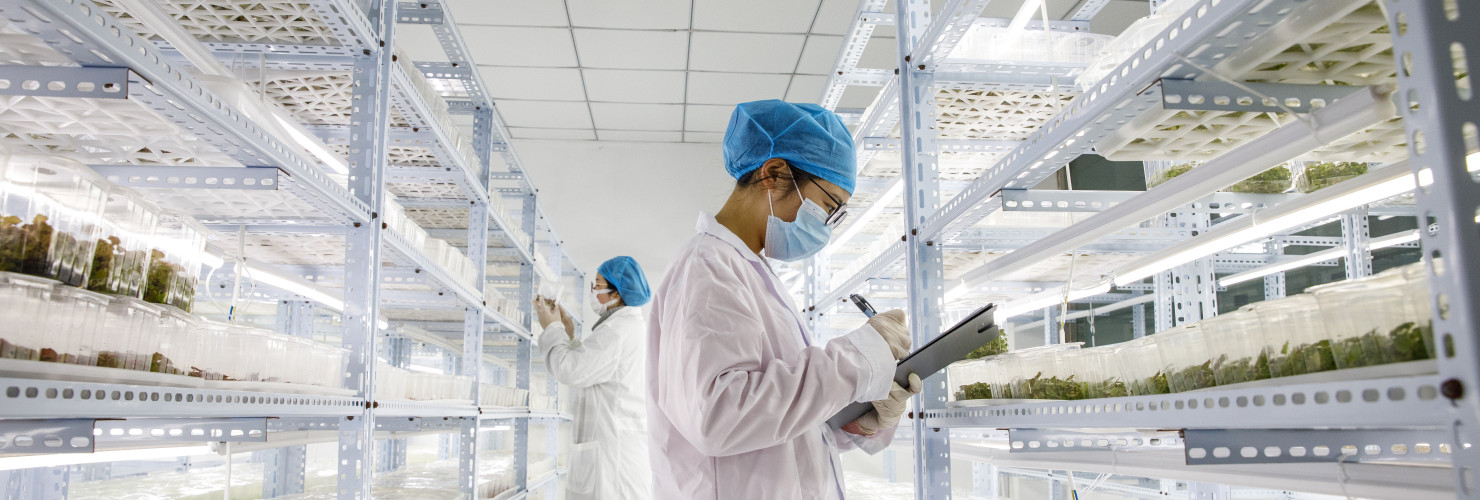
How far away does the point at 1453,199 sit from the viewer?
0.65m

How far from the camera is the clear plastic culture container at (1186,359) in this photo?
115 centimetres

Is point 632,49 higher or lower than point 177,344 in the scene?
higher

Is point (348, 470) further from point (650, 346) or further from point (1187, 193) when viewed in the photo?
point (1187, 193)

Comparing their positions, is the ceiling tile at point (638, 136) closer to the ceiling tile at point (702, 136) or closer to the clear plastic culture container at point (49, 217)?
the ceiling tile at point (702, 136)

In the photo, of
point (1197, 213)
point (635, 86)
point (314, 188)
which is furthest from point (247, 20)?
point (635, 86)

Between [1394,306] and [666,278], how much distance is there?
104cm

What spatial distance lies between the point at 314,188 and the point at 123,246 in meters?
0.50

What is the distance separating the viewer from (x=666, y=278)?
147 cm

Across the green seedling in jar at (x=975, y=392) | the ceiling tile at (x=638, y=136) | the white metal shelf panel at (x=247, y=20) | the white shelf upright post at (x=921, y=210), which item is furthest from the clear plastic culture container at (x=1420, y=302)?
the ceiling tile at (x=638, y=136)

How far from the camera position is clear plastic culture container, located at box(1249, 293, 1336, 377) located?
3.04 feet

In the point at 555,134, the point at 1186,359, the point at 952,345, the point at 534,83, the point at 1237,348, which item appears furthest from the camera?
the point at 555,134

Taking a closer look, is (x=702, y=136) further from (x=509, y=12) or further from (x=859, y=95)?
(x=509, y=12)

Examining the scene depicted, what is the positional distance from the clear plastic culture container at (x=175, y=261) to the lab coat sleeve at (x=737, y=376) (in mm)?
878

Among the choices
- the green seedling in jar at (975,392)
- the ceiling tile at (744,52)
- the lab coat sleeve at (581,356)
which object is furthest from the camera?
the ceiling tile at (744,52)
